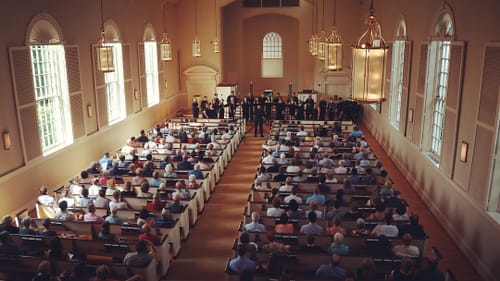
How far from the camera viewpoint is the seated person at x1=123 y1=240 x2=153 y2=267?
25.8 feet

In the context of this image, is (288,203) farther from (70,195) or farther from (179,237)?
(70,195)

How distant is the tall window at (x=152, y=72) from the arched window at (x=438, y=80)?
14140 mm

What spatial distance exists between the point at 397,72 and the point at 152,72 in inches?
493

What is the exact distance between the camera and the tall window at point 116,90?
1806 cm

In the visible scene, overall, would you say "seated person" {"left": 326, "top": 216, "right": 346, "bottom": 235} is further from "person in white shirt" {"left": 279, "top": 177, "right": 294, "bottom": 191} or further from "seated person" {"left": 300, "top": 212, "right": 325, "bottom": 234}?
"person in white shirt" {"left": 279, "top": 177, "right": 294, "bottom": 191}

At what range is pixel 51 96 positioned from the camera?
1364 centimetres

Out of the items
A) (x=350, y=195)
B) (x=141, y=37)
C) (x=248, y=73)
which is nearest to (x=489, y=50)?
(x=350, y=195)

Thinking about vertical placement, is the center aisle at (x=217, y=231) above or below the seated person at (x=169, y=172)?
below

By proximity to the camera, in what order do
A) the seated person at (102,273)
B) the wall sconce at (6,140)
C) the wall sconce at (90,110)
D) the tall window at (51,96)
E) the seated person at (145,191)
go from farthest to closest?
1. the wall sconce at (90,110)
2. the tall window at (51,96)
3. the seated person at (145,191)
4. the wall sconce at (6,140)
5. the seated person at (102,273)

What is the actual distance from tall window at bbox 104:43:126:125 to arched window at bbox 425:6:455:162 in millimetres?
12259

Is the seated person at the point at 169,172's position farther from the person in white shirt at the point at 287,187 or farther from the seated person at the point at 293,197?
the seated person at the point at 293,197

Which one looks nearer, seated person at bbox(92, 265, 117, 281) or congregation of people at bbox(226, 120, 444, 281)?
seated person at bbox(92, 265, 117, 281)

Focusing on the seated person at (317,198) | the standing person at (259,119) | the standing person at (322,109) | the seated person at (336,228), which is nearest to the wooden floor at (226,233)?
the seated person at (317,198)

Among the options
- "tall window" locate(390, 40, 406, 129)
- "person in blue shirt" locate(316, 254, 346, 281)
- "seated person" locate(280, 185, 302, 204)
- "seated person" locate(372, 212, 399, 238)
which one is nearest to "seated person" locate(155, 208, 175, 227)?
"seated person" locate(280, 185, 302, 204)
